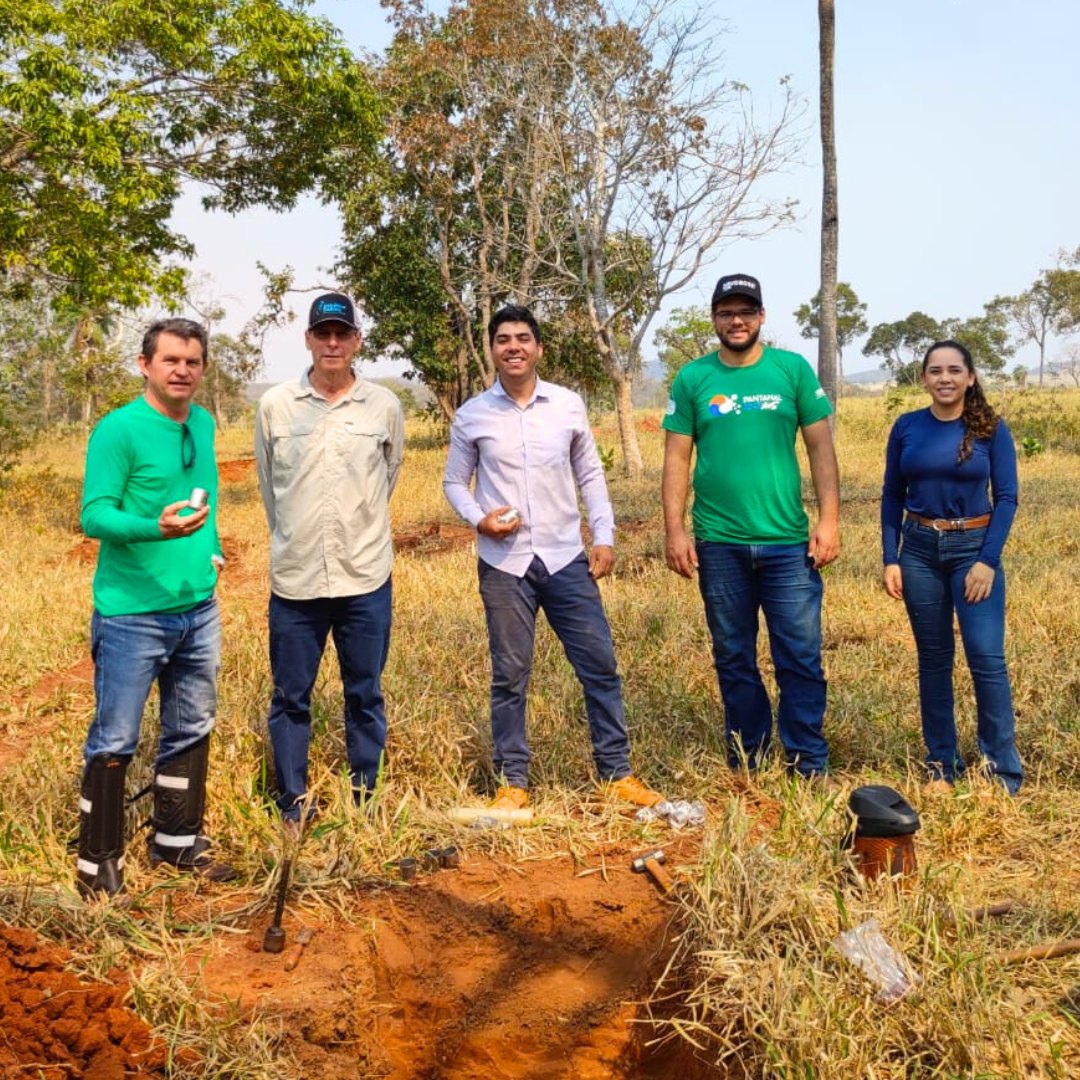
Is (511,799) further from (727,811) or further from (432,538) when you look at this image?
(432,538)

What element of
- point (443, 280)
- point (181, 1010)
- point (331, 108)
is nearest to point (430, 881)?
point (181, 1010)

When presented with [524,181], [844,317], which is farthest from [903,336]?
[524,181]

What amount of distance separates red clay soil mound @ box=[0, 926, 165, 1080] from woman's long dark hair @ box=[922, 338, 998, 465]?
11.4ft

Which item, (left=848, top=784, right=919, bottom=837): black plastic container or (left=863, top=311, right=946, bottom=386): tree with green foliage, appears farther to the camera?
(left=863, top=311, right=946, bottom=386): tree with green foliage

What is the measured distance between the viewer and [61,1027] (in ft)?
8.34

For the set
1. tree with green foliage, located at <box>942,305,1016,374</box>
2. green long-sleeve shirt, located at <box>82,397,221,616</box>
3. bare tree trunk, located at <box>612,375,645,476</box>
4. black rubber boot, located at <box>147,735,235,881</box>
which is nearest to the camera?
green long-sleeve shirt, located at <box>82,397,221,616</box>

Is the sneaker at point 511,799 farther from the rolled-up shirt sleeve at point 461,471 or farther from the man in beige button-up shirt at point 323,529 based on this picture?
the rolled-up shirt sleeve at point 461,471

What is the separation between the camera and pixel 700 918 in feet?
9.60

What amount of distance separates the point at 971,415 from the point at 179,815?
340 cm

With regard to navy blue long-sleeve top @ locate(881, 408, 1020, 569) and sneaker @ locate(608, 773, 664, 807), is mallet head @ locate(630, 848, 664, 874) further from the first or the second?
navy blue long-sleeve top @ locate(881, 408, 1020, 569)

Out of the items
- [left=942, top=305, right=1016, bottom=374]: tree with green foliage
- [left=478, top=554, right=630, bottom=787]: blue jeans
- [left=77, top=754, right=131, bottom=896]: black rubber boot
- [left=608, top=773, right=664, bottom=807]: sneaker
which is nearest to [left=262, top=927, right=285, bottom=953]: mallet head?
[left=77, top=754, right=131, bottom=896]: black rubber boot

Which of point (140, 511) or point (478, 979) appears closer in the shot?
point (478, 979)

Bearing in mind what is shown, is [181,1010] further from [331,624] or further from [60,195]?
[60,195]

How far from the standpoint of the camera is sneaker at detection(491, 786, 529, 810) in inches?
153
